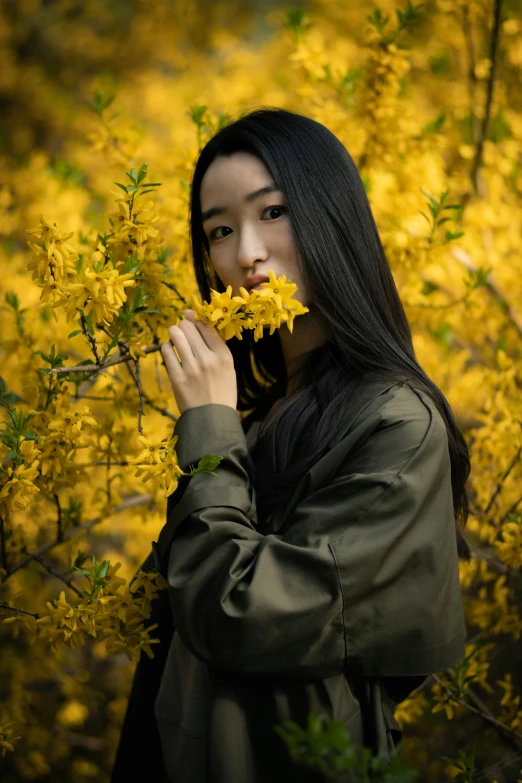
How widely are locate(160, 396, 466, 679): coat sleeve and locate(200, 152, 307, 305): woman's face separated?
37 centimetres

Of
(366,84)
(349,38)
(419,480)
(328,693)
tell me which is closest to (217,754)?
(328,693)

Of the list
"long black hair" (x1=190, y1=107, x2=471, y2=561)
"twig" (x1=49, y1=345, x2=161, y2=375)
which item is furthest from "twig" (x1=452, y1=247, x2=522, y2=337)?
"twig" (x1=49, y1=345, x2=161, y2=375)

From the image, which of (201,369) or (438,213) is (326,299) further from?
(438,213)

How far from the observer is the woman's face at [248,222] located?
1.44 metres

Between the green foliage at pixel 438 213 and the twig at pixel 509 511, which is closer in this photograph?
the green foliage at pixel 438 213

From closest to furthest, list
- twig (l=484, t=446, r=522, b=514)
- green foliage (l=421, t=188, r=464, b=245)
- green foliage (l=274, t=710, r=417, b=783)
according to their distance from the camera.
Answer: green foliage (l=274, t=710, r=417, b=783) < green foliage (l=421, t=188, r=464, b=245) < twig (l=484, t=446, r=522, b=514)

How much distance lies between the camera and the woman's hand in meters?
1.35

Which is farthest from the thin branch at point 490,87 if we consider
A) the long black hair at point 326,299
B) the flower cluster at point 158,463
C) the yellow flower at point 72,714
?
the yellow flower at point 72,714

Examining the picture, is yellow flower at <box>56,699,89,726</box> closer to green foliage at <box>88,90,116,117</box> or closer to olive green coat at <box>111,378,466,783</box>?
olive green coat at <box>111,378,466,783</box>

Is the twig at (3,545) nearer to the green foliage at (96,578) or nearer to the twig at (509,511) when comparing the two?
the green foliage at (96,578)

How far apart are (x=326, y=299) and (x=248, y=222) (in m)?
0.23

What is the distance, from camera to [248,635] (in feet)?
3.66

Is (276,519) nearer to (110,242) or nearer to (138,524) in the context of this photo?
(110,242)

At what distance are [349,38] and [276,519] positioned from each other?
391cm
